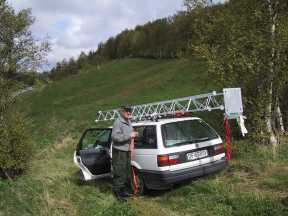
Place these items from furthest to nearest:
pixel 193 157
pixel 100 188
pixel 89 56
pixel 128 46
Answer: pixel 89 56
pixel 128 46
pixel 100 188
pixel 193 157

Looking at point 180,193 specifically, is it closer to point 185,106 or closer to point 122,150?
point 122,150

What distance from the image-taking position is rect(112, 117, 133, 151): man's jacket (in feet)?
27.6

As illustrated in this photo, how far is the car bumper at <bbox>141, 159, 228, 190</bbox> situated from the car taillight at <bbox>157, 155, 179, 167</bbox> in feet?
0.55

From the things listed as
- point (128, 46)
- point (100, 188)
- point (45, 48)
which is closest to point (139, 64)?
point (128, 46)

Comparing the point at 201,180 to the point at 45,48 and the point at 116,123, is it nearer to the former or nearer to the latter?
the point at 116,123

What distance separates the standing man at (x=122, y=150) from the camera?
27.7 ft

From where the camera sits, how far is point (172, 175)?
26.7ft

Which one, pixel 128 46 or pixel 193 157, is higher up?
pixel 128 46

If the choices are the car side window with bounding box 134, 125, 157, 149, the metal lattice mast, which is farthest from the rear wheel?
the metal lattice mast

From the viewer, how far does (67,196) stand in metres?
8.78

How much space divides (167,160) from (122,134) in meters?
1.05

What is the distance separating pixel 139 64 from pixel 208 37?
70.4m

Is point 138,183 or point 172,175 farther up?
point 172,175

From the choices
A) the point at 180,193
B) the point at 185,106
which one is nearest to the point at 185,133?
the point at 180,193
